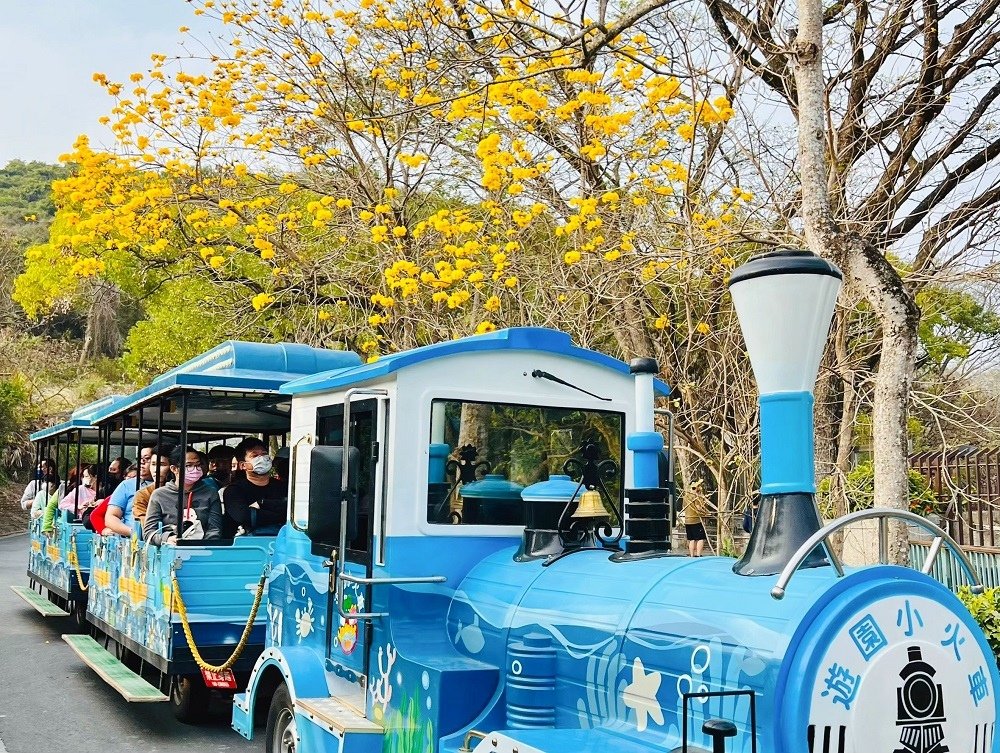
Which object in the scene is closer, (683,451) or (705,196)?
(705,196)

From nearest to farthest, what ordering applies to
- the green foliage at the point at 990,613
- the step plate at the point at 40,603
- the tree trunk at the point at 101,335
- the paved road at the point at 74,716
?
the green foliage at the point at 990,613, the paved road at the point at 74,716, the step plate at the point at 40,603, the tree trunk at the point at 101,335

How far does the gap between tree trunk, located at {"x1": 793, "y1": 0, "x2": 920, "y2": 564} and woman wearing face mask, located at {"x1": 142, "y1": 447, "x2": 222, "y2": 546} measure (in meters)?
5.15

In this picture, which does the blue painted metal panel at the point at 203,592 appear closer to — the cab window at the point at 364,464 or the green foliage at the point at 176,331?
the cab window at the point at 364,464

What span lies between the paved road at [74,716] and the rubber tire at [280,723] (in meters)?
2.14

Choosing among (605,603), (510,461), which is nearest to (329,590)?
(510,461)

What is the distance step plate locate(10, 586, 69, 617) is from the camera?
13.6 metres

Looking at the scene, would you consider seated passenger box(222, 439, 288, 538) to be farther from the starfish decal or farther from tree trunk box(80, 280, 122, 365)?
tree trunk box(80, 280, 122, 365)

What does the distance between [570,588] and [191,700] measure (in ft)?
16.9

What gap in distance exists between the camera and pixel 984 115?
9.70m

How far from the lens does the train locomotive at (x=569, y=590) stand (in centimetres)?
329

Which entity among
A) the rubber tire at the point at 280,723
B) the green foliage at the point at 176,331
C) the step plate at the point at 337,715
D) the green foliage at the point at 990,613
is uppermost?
the green foliage at the point at 176,331

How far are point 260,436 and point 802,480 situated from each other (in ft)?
27.4

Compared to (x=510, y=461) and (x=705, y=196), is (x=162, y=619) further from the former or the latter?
(x=705, y=196)

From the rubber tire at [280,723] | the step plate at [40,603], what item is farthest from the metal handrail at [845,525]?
the step plate at [40,603]
